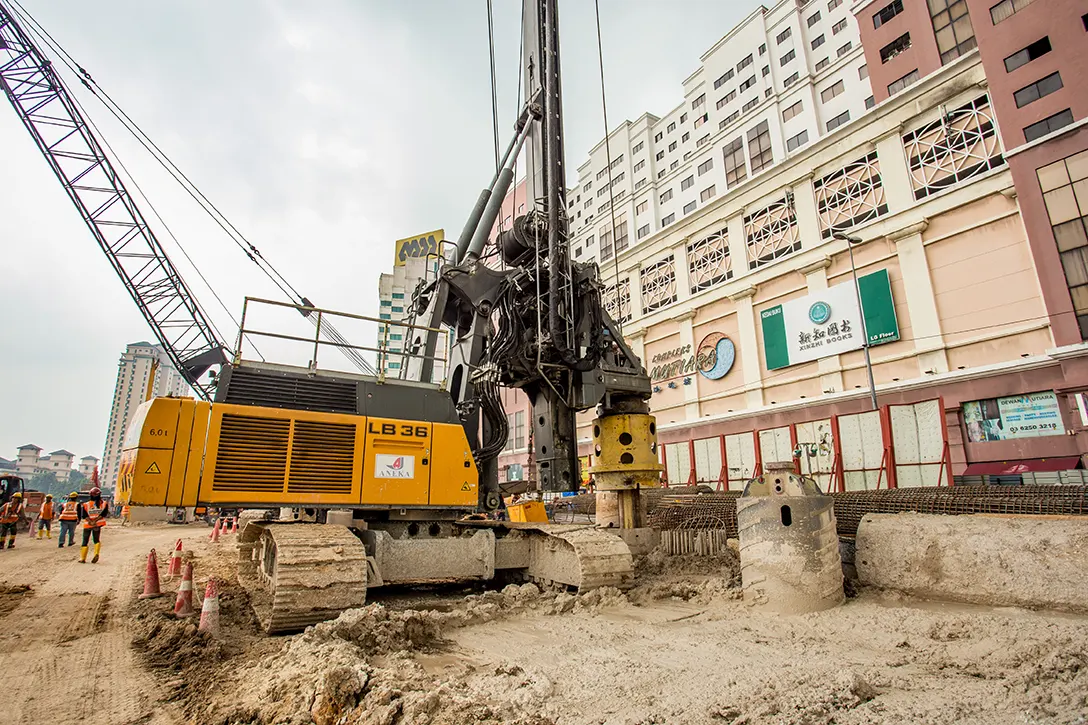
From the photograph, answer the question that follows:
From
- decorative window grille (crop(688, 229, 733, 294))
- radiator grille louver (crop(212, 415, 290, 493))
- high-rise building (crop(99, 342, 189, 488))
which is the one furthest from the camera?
high-rise building (crop(99, 342, 189, 488))

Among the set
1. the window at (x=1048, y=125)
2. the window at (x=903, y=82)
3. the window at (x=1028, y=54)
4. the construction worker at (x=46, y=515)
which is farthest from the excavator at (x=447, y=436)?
the window at (x=903, y=82)

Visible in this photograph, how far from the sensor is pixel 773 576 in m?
5.37

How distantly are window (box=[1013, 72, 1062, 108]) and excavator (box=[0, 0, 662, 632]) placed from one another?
71.0ft

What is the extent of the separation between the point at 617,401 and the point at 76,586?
9367 millimetres

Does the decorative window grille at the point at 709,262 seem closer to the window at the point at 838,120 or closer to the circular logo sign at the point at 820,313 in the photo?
the circular logo sign at the point at 820,313

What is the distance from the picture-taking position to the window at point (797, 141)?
3412 cm

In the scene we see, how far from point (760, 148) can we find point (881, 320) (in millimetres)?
17027

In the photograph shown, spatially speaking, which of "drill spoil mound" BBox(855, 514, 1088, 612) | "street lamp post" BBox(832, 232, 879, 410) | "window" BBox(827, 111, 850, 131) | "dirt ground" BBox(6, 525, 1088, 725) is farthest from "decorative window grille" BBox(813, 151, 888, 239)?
"dirt ground" BBox(6, 525, 1088, 725)

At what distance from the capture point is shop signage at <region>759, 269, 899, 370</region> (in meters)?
23.9

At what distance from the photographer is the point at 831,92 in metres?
33.8

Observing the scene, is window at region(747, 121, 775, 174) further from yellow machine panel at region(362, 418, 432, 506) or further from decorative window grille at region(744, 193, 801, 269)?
yellow machine panel at region(362, 418, 432, 506)

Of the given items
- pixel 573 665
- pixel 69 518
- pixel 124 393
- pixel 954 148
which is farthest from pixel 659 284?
pixel 124 393

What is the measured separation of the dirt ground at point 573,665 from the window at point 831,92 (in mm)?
36517

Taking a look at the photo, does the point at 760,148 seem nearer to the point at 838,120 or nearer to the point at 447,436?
the point at 838,120
